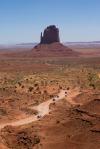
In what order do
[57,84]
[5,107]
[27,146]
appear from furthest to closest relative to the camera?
[57,84], [5,107], [27,146]

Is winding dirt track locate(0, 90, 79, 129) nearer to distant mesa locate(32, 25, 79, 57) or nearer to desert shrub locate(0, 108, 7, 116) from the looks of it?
desert shrub locate(0, 108, 7, 116)

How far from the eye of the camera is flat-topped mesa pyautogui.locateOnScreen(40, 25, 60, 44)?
186375mm

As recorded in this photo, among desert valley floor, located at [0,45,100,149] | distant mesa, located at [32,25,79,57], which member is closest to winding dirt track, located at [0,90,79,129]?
desert valley floor, located at [0,45,100,149]

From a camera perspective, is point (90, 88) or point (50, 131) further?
point (90, 88)

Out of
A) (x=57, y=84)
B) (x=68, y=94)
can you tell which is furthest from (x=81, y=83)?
(x=68, y=94)

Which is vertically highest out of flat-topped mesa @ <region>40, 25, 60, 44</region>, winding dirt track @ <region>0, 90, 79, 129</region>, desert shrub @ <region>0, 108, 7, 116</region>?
flat-topped mesa @ <region>40, 25, 60, 44</region>

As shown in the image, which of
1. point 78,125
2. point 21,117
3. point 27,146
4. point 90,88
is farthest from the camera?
point 90,88

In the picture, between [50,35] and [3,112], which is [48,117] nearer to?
[3,112]

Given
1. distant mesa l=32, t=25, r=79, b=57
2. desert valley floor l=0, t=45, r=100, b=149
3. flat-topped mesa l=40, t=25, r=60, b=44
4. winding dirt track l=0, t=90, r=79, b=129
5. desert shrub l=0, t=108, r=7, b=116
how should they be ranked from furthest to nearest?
flat-topped mesa l=40, t=25, r=60, b=44 → distant mesa l=32, t=25, r=79, b=57 → desert shrub l=0, t=108, r=7, b=116 → winding dirt track l=0, t=90, r=79, b=129 → desert valley floor l=0, t=45, r=100, b=149

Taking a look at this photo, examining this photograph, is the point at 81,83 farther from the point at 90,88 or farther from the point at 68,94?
the point at 68,94

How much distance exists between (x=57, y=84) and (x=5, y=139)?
117 ft

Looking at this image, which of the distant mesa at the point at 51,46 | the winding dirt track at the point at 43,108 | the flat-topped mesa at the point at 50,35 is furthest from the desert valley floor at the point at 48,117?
the flat-topped mesa at the point at 50,35

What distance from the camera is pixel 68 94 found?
58.6 meters

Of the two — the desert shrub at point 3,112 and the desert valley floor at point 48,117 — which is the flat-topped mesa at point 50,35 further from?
the desert shrub at point 3,112
